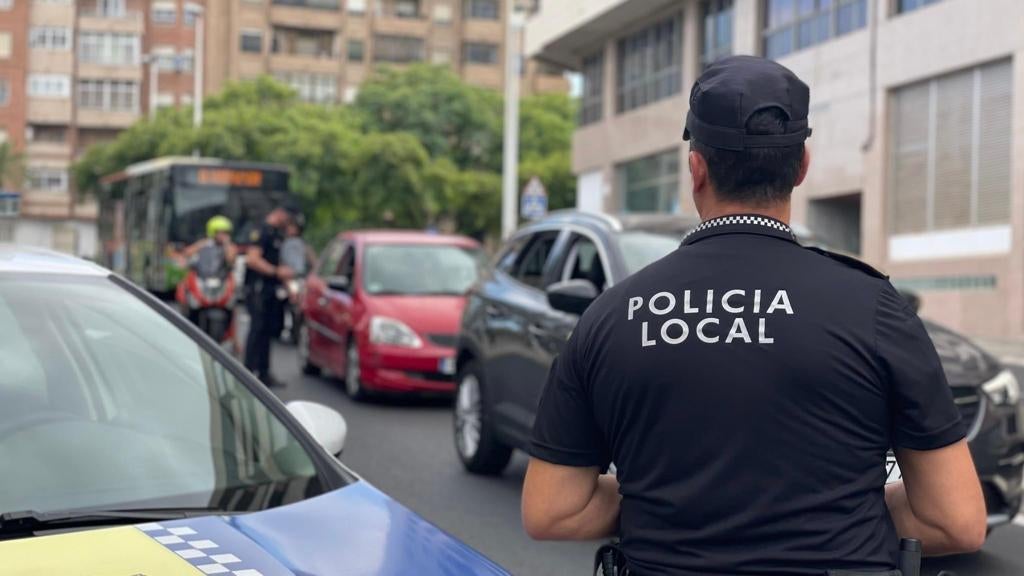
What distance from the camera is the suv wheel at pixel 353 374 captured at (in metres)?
12.4

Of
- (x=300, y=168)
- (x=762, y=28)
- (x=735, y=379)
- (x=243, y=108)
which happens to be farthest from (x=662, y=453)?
(x=243, y=108)

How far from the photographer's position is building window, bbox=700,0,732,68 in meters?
33.7

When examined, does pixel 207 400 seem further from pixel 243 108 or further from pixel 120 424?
pixel 243 108

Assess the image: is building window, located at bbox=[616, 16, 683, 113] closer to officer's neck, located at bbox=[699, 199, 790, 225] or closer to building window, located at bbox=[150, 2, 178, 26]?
officer's neck, located at bbox=[699, 199, 790, 225]

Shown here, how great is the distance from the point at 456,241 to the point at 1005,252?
1334 cm

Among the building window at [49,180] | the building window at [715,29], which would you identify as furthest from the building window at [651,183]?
the building window at [49,180]

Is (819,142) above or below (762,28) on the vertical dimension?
below

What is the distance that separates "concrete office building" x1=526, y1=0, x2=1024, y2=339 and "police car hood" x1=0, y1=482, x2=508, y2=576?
1919 centimetres

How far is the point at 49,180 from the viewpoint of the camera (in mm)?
80000

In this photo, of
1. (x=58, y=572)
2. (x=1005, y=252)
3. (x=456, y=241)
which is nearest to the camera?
(x=58, y=572)

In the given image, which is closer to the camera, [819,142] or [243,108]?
[819,142]

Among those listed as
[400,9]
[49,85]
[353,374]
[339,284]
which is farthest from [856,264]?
[49,85]

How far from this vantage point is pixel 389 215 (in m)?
49.2

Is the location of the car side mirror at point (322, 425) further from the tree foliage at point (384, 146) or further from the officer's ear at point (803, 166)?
the tree foliage at point (384, 146)
